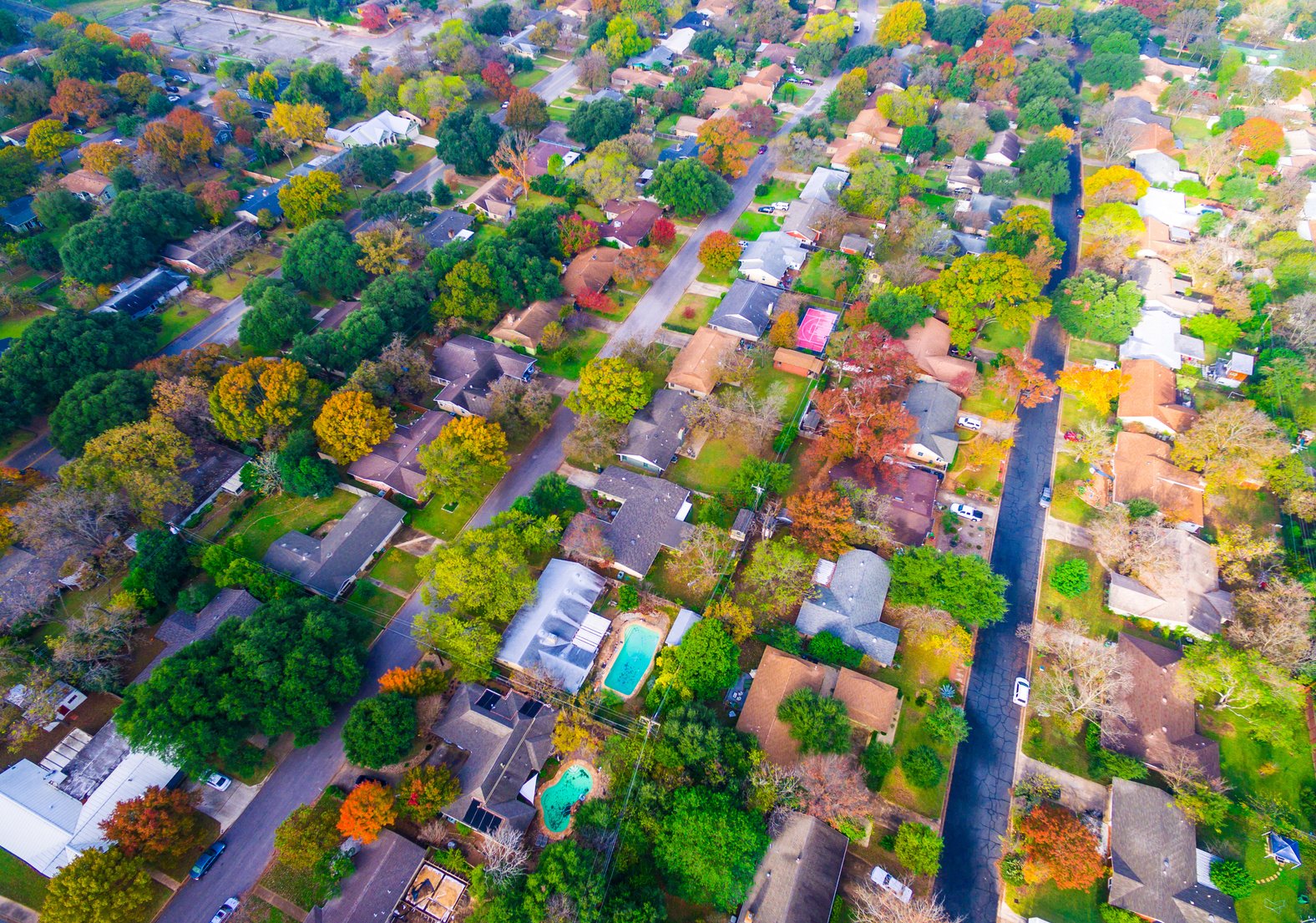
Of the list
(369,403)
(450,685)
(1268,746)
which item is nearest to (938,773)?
(1268,746)

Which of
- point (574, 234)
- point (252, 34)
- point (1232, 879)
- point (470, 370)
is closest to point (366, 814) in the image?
point (470, 370)

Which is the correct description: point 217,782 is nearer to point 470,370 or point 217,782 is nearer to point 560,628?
point 560,628

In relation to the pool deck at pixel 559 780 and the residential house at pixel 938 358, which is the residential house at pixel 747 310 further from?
the pool deck at pixel 559 780

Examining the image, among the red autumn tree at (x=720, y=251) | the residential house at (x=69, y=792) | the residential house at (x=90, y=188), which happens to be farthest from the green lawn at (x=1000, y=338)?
the residential house at (x=90, y=188)

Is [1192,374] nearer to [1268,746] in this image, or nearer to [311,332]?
[1268,746]

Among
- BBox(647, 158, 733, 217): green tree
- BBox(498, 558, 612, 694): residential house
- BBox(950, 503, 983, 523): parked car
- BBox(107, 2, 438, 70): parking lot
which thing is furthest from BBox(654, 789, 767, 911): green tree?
BBox(107, 2, 438, 70): parking lot

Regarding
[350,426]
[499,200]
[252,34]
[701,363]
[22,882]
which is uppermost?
[252,34]
